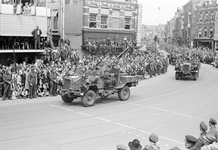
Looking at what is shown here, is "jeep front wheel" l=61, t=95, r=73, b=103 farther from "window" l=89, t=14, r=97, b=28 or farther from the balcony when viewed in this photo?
"window" l=89, t=14, r=97, b=28

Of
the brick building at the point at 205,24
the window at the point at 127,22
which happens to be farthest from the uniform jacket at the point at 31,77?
the brick building at the point at 205,24

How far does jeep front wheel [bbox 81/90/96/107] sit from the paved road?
30cm

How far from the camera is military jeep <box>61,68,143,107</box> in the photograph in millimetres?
14750

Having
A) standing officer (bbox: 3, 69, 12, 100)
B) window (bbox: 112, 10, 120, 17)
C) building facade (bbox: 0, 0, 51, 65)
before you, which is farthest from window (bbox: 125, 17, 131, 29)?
standing officer (bbox: 3, 69, 12, 100)

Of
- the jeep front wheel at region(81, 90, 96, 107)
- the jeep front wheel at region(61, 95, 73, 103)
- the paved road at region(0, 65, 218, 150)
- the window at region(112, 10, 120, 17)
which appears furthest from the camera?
the window at region(112, 10, 120, 17)

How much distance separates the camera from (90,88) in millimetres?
15477

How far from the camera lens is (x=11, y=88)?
645 inches

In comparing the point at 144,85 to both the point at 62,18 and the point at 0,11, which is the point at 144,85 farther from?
the point at 62,18

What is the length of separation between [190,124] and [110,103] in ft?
16.1

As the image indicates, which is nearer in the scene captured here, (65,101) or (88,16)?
(65,101)

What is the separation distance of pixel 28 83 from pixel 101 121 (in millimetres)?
6072

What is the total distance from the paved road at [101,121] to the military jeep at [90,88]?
412mm

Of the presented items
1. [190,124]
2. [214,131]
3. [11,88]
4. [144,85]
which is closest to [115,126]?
[190,124]

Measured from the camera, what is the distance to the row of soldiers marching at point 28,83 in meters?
16.2
